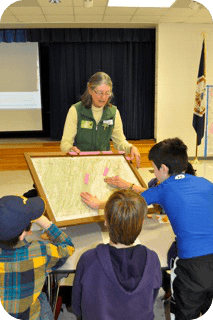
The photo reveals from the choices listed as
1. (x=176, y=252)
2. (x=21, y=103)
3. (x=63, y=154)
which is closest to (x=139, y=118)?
(x=21, y=103)

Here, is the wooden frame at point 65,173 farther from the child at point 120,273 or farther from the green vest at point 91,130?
the child at point 120,273

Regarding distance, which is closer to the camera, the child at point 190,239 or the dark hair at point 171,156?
the child at point 190,239

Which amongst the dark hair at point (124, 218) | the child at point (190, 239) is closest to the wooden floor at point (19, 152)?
the child at point (190, 239)

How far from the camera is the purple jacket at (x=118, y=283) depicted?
117 cm

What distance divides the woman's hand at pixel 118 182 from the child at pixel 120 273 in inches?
27.9

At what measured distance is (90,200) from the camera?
1.87m

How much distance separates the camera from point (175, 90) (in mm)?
6922

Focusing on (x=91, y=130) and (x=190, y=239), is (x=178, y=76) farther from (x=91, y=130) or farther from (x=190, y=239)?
(x=190, y=239)

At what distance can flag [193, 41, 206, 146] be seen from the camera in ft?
21.0

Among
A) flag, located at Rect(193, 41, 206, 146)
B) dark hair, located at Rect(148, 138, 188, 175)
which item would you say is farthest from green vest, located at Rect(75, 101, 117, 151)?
flag, located at Rect(193, 41, 206, 146)

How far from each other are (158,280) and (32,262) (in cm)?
51

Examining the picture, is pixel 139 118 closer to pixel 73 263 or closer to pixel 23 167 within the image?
pixel 23 167

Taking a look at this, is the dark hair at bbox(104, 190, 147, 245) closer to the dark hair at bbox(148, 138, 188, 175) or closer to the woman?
the dark hair at bbox(148, 138, 188, 175)

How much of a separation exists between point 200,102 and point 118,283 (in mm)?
5828
